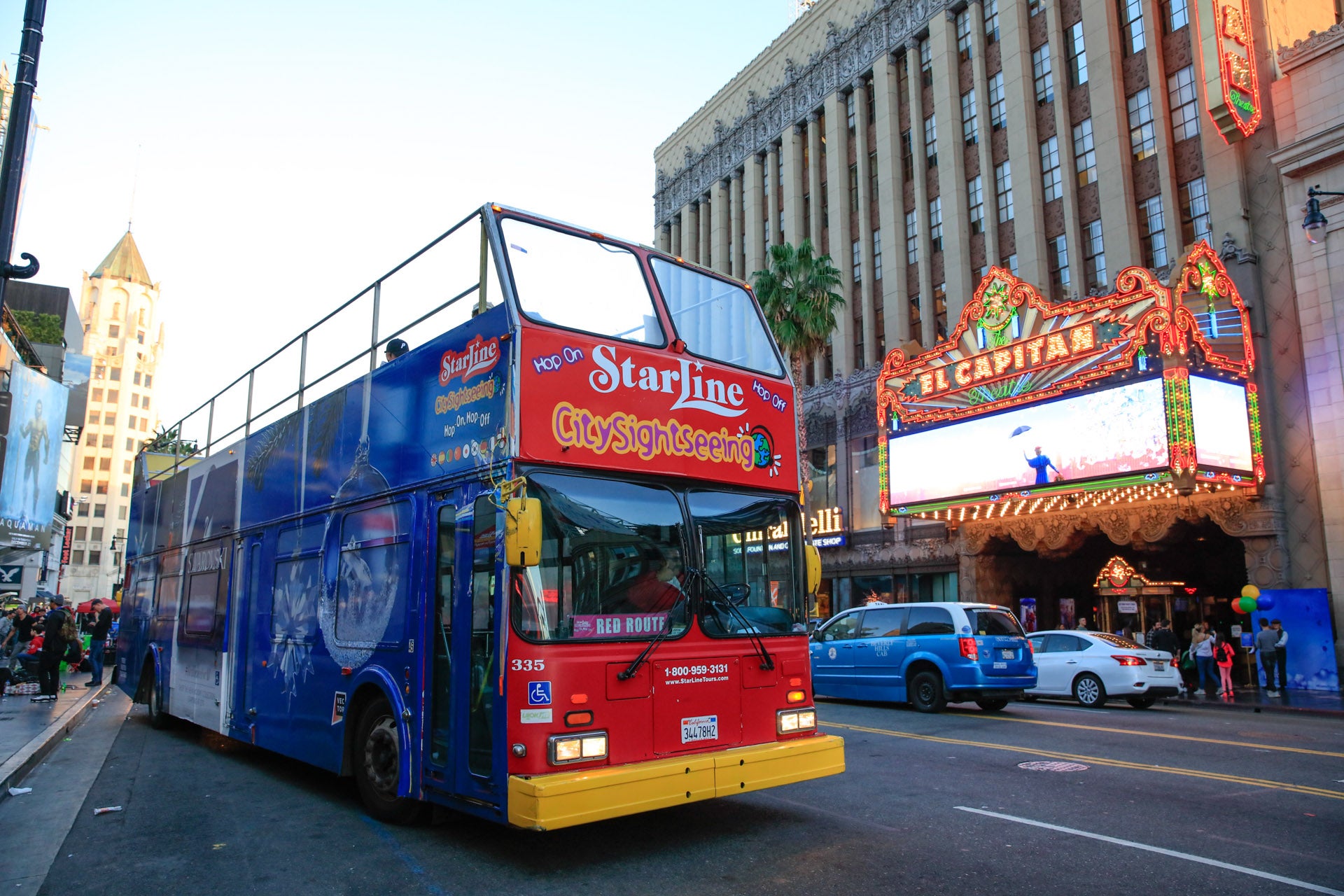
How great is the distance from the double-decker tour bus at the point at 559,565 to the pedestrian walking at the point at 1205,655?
17870 millimetres

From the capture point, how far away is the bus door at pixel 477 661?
6.04 m

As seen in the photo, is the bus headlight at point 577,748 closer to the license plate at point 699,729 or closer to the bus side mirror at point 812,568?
the license plate at point 699,729

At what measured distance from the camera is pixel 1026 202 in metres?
31.1

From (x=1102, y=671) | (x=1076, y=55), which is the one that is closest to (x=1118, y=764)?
(x=1102, y=671)

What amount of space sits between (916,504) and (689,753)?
973 inches

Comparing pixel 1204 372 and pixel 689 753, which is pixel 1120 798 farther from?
pixel 1204 372

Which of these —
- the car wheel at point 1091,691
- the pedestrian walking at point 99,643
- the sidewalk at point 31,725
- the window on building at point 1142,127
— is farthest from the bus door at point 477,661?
the window on building at point 1142,127

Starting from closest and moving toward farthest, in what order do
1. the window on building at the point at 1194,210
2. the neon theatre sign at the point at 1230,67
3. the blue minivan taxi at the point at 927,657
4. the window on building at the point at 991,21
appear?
the blue minivan taxi at the point at 927,657
the neon theatre sign at the point at 1230,67
the window on building at the point at 1194,210
the window on building at the point at 991,21

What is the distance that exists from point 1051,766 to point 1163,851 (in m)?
3.61

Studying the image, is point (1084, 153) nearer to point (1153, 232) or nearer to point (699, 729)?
point (1153, 232)

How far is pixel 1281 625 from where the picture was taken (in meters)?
21.9

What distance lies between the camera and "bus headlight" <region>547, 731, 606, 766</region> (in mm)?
5820

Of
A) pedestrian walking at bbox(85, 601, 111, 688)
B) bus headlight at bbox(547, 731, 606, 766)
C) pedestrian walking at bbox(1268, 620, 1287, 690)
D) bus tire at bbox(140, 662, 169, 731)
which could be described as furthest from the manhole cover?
pedestrian walking at bbox(85, 601, 111, 688)

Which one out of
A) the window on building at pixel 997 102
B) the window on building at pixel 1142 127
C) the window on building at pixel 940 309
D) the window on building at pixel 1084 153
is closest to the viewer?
the window on building at pixel 1142 127
